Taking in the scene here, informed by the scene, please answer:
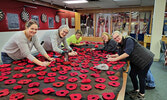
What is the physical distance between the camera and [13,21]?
16.2 feet

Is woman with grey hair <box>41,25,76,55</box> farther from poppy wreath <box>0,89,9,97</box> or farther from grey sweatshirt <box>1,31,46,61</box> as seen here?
poppy wreath <box>0,89,9,97</box>

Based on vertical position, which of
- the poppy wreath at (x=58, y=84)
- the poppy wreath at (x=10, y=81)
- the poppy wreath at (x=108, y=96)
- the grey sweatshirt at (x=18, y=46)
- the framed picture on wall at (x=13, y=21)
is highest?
the framed picture on wall at (x=13, y=21)

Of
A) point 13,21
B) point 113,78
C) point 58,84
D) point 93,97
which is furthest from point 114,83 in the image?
point 13,21

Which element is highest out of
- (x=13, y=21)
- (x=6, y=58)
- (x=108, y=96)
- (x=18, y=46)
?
(x=13, y=21)

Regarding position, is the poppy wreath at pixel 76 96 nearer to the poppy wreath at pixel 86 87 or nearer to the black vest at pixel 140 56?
the poppy wreath at pixel 86 87

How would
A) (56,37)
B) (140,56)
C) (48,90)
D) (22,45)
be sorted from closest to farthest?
(48,90) < (22,45) < (140,56) < (56,37)

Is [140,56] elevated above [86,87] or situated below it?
above

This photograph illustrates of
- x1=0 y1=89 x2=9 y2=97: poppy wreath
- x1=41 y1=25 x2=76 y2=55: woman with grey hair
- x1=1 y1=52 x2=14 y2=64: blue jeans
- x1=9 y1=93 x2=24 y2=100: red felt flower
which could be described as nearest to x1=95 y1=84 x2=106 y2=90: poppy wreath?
x1=9 y1=93 x2=24 y2=100: red felt flower

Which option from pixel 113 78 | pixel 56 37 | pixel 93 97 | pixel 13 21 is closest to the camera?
pixel 93 97

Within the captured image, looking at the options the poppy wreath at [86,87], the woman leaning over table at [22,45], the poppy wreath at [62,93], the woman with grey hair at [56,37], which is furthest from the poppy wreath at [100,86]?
the woman with grey hair at [56,37]

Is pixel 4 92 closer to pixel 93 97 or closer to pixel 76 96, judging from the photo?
pixel 76 96

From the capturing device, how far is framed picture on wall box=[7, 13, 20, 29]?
4.77 meters

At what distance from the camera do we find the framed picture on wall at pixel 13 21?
4.77 meters

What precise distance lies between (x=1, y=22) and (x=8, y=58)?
308cm
